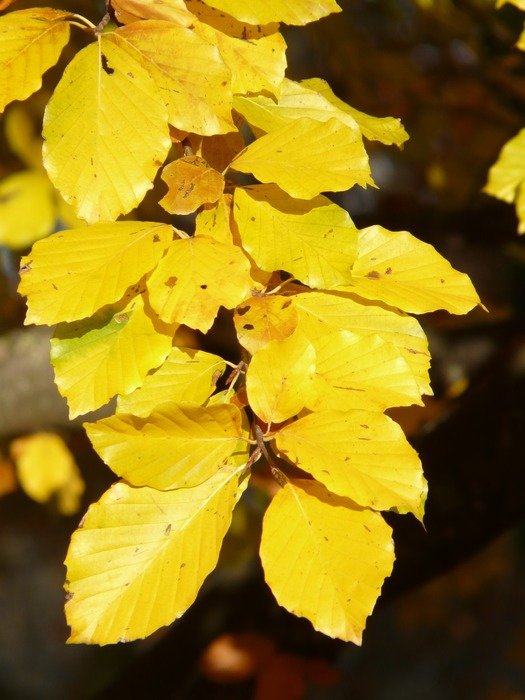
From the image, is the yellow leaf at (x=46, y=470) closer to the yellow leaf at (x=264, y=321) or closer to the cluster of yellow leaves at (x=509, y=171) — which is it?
the cluster of yellow leaves at (x=509, y=171)

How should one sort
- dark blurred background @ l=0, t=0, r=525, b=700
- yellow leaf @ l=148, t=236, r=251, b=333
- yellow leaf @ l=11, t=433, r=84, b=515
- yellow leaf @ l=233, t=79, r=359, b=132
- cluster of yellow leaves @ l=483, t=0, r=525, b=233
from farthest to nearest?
yellow leaf @ l=11, t=433, r=84, b=515 < dark blurred background @ l=0, t=0, r=525, b=700 < cluster of yellow leaves @ l=483, t=0, r=525, b=233 < yellow leaf @ l=233, t=79, r=359, b=132 < yellow leaf @ l=148, t=236, r=251, b=333

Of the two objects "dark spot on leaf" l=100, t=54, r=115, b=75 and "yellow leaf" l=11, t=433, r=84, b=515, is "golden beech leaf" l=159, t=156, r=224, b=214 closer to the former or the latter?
→ "dark spot on leaf" l=100, t=54, r=115, b=75

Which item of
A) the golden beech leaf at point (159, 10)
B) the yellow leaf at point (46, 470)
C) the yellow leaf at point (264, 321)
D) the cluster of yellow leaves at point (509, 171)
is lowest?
the yellow leaf at point (46, 470)

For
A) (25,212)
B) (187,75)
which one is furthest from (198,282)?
(25,212)

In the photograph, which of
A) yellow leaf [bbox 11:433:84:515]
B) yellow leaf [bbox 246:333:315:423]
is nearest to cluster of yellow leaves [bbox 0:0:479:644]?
yellow leaf [bbox 246:333:315:423]

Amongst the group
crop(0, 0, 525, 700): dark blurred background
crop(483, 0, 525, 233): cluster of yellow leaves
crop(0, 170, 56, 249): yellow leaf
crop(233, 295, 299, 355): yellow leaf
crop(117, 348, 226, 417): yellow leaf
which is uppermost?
crop(233, 295, 299, 355): yellow leaf

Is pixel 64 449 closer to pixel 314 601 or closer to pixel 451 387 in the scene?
pixel 451 387

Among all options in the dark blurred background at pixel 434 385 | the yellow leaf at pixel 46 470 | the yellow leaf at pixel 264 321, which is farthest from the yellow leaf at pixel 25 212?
the yellow leaf at pixel 264 321
